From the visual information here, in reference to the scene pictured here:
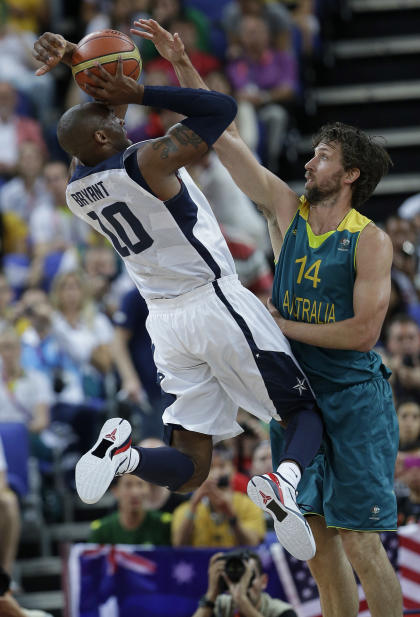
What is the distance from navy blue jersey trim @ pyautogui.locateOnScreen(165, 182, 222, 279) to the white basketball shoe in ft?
2.69

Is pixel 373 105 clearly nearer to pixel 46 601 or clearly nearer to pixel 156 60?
pixel 156 60

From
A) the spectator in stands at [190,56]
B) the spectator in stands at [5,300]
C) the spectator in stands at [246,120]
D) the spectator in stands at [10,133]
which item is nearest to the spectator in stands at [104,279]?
the spectator in stands at [5,300]

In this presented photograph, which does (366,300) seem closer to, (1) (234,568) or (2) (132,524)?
(1) (234,568)

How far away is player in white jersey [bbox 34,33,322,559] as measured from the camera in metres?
4.52

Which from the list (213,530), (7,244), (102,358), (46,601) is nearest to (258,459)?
(213,530)

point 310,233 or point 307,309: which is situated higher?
point 310,233

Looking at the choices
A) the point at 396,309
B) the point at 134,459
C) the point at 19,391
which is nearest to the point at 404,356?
the point at 396,309

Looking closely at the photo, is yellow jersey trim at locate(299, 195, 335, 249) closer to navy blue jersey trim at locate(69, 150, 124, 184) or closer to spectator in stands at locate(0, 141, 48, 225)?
navy blue jersey trim at locate(69, 150, 124, 184)

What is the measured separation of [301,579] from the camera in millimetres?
6488

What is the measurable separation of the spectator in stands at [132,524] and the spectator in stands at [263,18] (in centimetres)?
618

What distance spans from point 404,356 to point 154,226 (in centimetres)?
424

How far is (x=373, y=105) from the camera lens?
1270 centimetres

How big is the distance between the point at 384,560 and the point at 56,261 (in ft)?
20.6

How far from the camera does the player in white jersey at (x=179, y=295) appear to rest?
14.8ft
